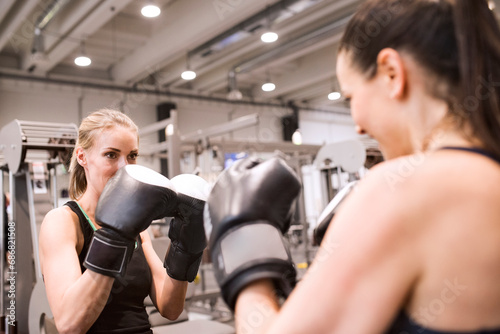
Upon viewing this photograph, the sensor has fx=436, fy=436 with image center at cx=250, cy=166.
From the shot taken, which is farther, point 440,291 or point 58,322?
point 58,322

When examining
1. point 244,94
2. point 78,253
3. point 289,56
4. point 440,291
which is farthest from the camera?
point 244,94

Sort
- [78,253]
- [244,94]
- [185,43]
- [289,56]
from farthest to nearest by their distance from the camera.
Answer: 1. [244,94]
2. [289,56]
3. [185,43]
4. [78,253]

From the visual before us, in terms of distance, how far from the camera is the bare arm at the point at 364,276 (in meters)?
0.59

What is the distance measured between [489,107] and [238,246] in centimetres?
47

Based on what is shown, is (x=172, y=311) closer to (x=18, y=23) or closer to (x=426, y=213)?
(x=426, y=213)

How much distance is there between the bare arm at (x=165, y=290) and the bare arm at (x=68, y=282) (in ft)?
1.13

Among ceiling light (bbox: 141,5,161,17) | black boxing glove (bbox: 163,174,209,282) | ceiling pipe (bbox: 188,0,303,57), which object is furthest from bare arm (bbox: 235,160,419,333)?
ceiling pipe (bbox: 188,0,303,57)

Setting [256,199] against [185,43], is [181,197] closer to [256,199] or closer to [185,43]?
[256,199]

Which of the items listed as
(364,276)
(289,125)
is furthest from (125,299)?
(289,125)

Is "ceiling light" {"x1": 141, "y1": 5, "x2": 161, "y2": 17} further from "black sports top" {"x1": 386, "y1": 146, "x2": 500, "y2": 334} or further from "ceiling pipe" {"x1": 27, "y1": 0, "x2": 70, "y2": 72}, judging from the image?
"black sports top" {"x1": 386, "y1": 146, "x2": 500, "y2": 334}

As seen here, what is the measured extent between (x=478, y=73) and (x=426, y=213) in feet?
0.79

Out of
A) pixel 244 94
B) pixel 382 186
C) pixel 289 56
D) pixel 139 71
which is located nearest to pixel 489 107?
pixel 382 186

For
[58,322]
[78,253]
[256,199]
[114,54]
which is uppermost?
[114,54]

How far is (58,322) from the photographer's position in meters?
1.36
